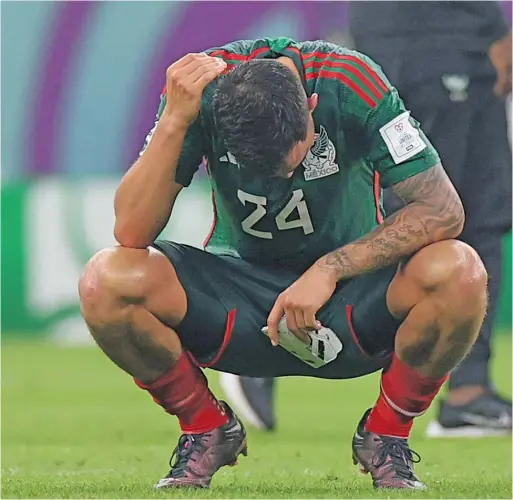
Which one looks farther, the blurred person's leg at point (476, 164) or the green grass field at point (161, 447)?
the blurred person's leg at point (476, 164)

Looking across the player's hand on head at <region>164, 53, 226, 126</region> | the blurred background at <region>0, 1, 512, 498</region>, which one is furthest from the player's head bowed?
the blurred background at <region>0, 1, 512, 498</region>

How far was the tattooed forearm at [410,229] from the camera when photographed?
3.82 m

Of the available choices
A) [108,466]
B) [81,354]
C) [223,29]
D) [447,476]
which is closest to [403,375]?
[447,476]

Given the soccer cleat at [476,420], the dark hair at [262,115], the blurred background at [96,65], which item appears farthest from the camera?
the blurred background at [96,65]

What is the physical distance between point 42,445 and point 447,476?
5.85 feet

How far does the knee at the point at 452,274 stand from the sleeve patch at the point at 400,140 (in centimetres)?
26

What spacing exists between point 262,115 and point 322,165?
0.41m

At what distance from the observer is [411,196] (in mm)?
3857

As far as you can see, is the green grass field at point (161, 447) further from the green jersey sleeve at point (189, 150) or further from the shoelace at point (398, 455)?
the green jersey sleeve at point (189, 150)

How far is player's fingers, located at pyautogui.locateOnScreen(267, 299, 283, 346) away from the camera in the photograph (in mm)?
3754

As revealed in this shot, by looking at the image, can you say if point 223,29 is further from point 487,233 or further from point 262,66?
point 262,66

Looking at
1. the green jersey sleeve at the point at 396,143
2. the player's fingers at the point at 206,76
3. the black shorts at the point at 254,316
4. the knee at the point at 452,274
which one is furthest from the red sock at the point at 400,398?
the player's fingers at the point at 206,76

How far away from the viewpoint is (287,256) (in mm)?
4121

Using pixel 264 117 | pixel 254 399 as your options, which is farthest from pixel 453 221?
pixel 254 399
